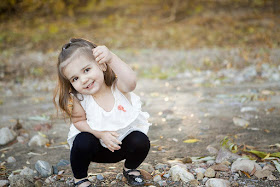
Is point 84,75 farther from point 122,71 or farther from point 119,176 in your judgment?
point 119,176

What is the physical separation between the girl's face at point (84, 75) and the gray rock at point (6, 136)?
1.38 metres

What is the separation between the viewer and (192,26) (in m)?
10.1

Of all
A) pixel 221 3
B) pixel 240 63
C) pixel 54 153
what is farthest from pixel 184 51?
pixel 54 153

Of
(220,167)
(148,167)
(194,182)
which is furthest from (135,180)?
(220,167)

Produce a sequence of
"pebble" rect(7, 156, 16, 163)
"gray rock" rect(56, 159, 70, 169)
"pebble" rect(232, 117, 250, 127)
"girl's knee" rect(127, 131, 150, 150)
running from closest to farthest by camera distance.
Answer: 1. "girl's knee" rect(127, 131, 150, 150)
2. "gray rock" rect(56, 159, 70, 169)
3. "pebble" rect(7, 156, 16, 163)
4. "pebble" rect(232, 117, 250, 127)

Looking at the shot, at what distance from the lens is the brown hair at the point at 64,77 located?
80.4 inches

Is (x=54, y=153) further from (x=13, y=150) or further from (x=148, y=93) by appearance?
(x=148, y=93)

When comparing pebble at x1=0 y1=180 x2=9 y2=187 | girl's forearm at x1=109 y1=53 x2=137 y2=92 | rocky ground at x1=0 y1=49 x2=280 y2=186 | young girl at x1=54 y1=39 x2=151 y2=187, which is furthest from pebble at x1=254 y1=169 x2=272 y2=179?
pebble at x1=0 y1=180 x2=9 y2=187

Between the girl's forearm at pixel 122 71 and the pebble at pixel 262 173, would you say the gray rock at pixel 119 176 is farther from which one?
the pebble at pixel 262 173

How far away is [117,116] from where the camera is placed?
2135 mm

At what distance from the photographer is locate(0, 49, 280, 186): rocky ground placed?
2254 mm

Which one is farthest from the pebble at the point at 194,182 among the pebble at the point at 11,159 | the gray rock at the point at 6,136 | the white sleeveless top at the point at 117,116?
the gray rock at the point at 6,136

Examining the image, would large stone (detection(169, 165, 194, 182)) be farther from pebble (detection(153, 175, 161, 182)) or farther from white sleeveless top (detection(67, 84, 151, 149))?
white sleeveless top (detection(67, 84, 151, 149))

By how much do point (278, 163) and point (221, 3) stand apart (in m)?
10.2
